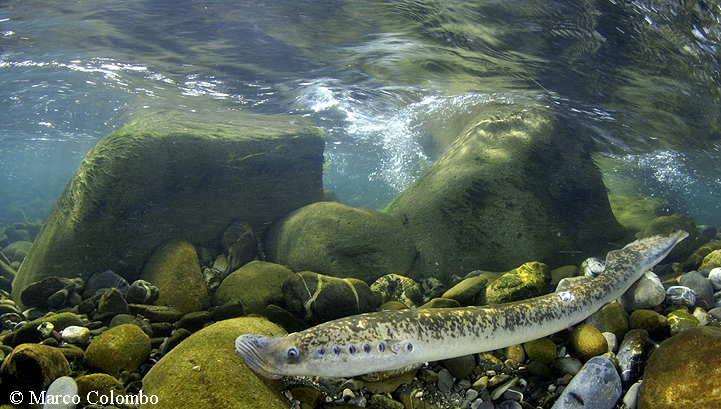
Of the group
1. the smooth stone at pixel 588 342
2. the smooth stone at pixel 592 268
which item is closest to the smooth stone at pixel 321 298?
the smooth stone at pixel 588 342

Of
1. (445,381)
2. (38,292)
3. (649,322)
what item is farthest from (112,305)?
(649,322)

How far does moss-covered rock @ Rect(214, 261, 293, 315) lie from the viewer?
422cm

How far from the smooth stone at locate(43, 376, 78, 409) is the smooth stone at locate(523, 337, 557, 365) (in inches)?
148

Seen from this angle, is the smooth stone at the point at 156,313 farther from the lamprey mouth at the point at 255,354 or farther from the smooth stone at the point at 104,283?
the lamprey mouth at the point at 255,354

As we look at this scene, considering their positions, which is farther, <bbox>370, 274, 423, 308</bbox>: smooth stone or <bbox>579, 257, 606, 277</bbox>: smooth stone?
<bbox>370, 274, 423, 308</bbox>: smooth stone

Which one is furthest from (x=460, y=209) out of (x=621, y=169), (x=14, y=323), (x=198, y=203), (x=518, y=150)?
(x=621, y=169)

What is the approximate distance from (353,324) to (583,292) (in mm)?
2609

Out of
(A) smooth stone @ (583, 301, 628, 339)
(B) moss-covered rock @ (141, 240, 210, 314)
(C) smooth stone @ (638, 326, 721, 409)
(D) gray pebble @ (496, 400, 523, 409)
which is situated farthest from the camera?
(B) moss-covered rock @ (141, 240, 210, 314)

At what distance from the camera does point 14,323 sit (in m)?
3.91

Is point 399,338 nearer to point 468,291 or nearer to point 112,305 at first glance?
point 468,291

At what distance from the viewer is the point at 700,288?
3959 mm

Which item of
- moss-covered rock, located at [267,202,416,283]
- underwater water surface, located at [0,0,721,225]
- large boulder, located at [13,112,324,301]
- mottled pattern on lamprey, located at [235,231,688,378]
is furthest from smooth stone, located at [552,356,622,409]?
large boulder, located at [13,112,324,301]

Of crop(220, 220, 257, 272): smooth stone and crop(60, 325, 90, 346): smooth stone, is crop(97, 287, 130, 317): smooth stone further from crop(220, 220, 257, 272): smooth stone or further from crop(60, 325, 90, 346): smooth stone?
crop(220, 220, 257, 272): smooth stone

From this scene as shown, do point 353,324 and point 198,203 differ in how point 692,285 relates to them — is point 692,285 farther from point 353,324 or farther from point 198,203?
point 198,203
